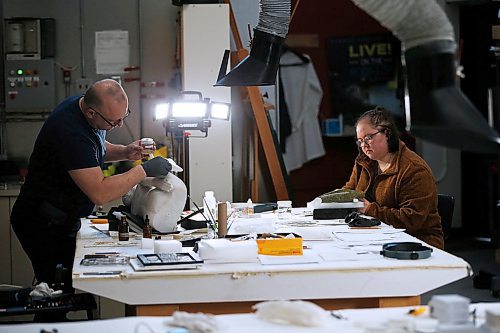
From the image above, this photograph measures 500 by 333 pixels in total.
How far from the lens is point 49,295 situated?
3768 mm

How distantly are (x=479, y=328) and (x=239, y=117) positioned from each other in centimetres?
491

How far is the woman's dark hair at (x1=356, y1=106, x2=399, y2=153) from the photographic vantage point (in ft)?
15.8

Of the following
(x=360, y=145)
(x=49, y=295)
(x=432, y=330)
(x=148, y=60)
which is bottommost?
(x=49, y=295)

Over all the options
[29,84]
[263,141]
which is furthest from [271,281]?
[29,84]

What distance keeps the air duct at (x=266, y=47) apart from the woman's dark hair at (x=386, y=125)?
0.91 m

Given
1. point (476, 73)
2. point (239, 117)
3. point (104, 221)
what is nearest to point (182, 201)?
point (104, 221)

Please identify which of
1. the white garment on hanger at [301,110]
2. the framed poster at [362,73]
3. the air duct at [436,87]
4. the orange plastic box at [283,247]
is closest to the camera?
the air duct at [436,87]

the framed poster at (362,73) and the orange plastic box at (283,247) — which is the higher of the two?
the framed poster at (362,73)

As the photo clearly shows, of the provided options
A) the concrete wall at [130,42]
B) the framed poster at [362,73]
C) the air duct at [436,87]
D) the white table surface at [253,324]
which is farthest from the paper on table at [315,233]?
the framed poster at [362,73]

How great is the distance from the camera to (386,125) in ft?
15.9

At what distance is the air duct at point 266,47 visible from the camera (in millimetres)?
3975

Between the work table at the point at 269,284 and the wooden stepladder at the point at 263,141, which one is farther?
the wooden stepladder at the point at 263,141

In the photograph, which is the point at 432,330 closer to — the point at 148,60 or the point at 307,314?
the point at 307,314

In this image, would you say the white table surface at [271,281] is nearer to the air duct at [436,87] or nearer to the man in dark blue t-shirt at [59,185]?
the air duct at [436,87]
